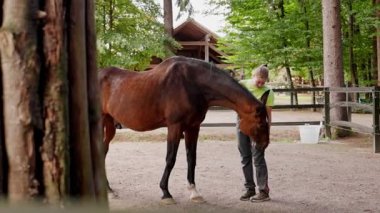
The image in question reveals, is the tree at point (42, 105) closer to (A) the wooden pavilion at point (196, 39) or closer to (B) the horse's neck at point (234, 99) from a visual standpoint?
(B) the horse's neck at point (234, 99)

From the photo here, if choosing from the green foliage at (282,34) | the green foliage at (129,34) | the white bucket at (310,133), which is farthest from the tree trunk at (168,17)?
the green foliage at (282,34)

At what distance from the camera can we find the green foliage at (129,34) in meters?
12.5

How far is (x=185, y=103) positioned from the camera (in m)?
5.40

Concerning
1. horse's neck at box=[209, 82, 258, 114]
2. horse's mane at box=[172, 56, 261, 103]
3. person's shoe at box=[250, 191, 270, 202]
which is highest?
horse's mane at box=[172, 56, 261, 103]

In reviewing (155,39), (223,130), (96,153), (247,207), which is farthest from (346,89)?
(96,153)

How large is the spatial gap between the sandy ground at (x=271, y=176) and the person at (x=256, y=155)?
155 mm

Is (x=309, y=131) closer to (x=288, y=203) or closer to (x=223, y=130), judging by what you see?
(x=223, y=130)

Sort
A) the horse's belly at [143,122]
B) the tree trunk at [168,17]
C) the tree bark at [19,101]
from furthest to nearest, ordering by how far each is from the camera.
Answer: the tree trunk at [168,17]
the horse's belly at [143,122]
the tree bark at [19,101]

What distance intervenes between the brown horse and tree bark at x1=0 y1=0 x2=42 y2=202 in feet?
12.5

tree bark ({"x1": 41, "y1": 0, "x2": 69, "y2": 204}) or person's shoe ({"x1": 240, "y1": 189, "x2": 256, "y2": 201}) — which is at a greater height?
tree bark ({"x1": 41, "y1": 0, "x2": 69, "y2": 204})

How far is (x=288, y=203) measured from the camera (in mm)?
5434

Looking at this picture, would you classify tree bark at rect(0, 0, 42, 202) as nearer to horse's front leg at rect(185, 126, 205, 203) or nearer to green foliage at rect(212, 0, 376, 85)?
horse's front leg at rect(185, 126, 205, 203)

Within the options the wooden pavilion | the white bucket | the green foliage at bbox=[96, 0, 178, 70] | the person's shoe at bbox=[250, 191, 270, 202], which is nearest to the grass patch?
the white bucket

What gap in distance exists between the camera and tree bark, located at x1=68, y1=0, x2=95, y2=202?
1.75 metres
